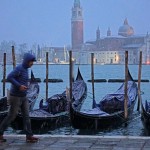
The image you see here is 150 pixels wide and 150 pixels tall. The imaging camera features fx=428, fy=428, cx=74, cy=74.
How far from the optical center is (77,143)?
5086 millimetres

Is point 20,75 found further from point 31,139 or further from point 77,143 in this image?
point 77,143

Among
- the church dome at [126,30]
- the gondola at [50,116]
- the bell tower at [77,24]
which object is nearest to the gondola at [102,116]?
the gondola at [50,116]

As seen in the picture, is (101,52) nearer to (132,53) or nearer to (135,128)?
(132,53)

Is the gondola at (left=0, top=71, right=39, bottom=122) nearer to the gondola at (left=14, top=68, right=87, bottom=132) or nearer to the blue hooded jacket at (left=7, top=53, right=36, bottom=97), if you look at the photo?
the gondola at (left=14, top=68, right=87, bottom=132)

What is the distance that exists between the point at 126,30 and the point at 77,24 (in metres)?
19.0

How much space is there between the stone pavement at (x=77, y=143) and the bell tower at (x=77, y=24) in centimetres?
14011

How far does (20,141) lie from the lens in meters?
5.27

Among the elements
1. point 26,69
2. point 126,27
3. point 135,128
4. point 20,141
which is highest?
point 126,27

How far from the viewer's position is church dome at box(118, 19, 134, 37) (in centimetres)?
14838

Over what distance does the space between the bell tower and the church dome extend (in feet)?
46.7

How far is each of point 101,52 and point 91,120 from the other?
111m

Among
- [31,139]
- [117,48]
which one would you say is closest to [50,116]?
[31,139]

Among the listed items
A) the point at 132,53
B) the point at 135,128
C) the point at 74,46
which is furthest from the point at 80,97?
the point at 74,46

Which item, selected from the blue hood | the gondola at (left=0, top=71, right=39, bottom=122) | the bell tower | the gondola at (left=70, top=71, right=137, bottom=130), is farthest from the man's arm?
the bell tower
